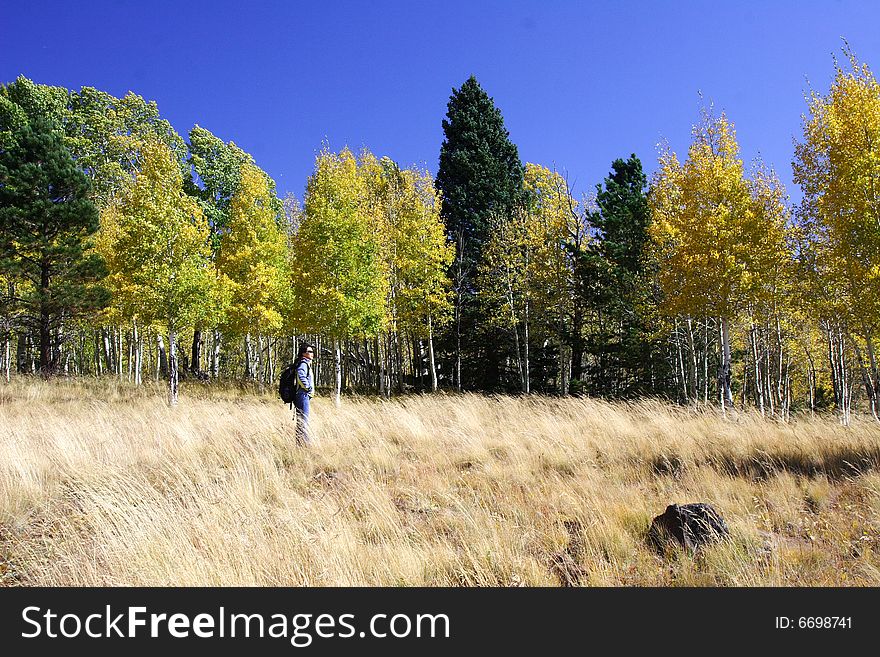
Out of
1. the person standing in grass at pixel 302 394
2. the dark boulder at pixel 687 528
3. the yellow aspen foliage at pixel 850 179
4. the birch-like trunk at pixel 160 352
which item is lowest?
the dark boulder at pixel 687 528

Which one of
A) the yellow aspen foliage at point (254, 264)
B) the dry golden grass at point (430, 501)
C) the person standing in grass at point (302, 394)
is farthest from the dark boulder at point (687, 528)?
the yellow aspen foliage at point (254, 264)

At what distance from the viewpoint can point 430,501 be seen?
5.68 metres

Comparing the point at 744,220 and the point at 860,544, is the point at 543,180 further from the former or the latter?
the point at 860,544

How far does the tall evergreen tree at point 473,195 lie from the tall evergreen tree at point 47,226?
16761 millimetres

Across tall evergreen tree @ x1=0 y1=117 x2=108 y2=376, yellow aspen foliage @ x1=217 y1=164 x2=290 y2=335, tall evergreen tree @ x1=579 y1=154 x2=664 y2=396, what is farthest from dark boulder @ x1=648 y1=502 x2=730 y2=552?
tall evergreen tree @ x1=0 y1=117 x2=108 y2=376

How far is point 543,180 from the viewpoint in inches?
1085

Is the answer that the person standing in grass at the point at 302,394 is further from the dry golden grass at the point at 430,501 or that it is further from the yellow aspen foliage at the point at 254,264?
the yellow aspen foliage at the point at 254,264

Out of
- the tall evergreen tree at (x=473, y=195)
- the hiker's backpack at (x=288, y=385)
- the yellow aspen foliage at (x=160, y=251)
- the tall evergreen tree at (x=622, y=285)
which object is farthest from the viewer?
the tall evergreen tree at (x=473, y=195)

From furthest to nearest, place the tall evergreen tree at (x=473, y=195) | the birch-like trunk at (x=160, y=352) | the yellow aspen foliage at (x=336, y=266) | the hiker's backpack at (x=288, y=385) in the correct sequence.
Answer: the tall evergreen tree at (x=473, y=195) < the birch-like trunk at (x=160, y=352) < the yellow aspen foliage at (x=336, y=266) < the hiker's backpack at (x=288, y=385)

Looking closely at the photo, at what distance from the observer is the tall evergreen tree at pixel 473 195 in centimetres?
2602

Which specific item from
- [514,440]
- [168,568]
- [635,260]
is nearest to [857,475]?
[514,440]

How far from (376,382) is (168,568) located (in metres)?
26.6
